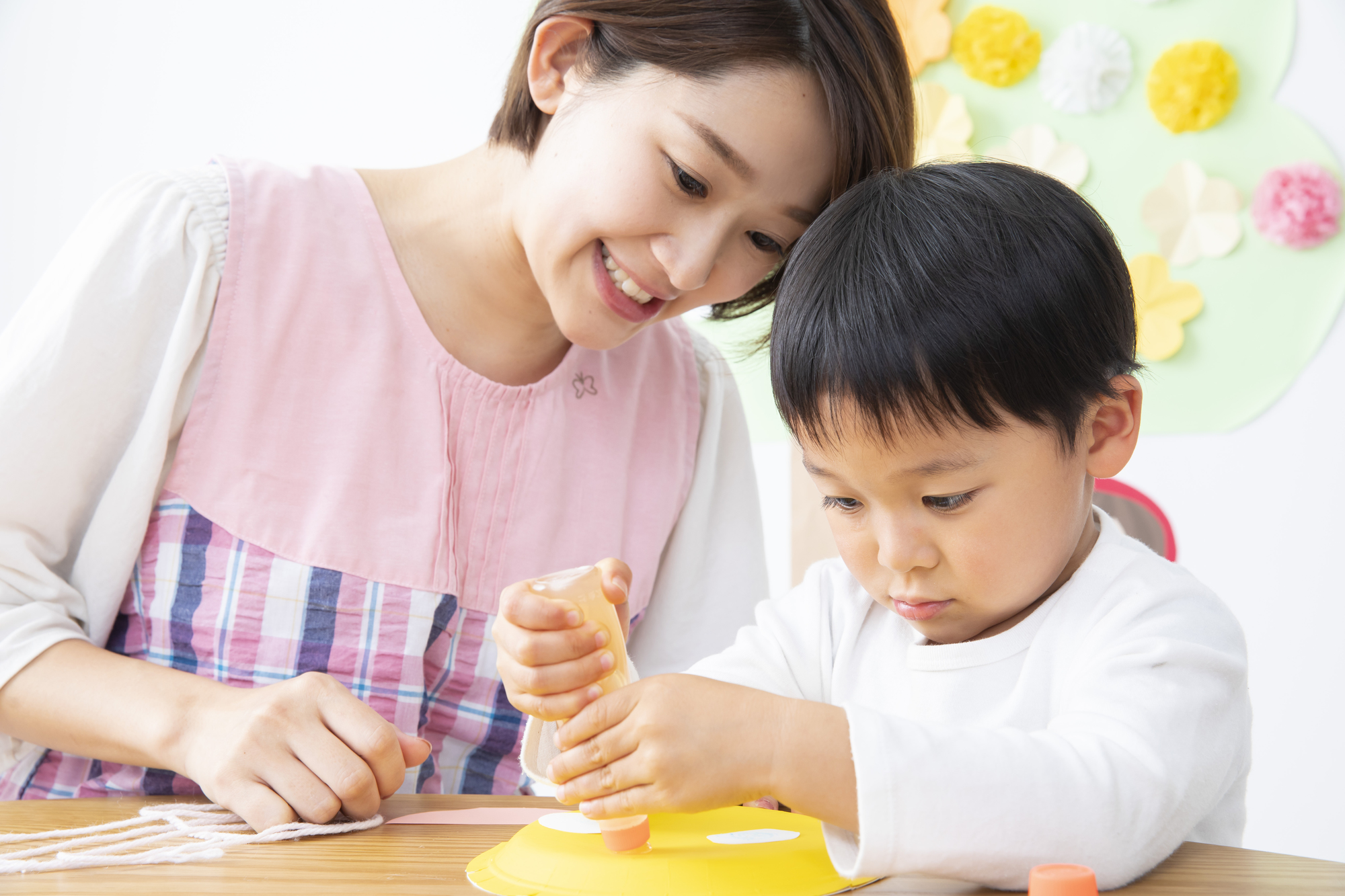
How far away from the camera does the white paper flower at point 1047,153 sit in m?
2.16

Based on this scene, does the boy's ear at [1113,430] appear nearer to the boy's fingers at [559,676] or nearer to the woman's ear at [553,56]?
the boy's fingers at [559,676]

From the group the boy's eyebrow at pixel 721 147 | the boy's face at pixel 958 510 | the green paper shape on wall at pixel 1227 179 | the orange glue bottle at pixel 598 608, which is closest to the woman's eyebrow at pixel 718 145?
the boy's eyebrow at pixel 721 147

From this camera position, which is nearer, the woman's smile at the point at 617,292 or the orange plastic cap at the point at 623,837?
the orange plastic cap at the point at 623,837

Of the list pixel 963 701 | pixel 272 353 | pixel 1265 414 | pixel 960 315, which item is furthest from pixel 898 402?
pixel 1265 414

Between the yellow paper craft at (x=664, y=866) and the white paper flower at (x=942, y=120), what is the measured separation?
1931mm

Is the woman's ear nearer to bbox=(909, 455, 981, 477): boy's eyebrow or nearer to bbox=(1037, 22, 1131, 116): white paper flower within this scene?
bbox=(909, 455, 981, 477): boy's eyebrow

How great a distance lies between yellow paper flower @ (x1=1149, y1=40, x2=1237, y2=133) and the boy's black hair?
1551mm

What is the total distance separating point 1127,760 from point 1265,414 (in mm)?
1752

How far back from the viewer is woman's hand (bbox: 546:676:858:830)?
1.74 ft

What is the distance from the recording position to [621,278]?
98 centimetres

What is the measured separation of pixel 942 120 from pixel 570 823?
6.58 ft

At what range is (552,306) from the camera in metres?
1.01

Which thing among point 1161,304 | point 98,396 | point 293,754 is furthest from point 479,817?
point 1161,304

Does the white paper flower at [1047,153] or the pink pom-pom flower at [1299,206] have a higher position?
the white paper flower at [1047,153]
